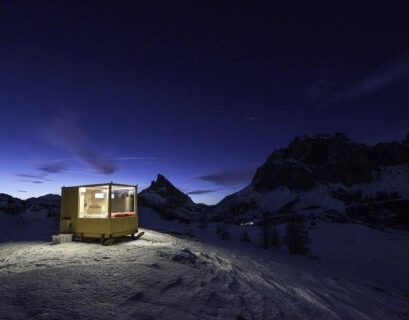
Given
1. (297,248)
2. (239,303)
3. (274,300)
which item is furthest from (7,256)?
(297,248)

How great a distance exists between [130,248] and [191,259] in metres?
3.61

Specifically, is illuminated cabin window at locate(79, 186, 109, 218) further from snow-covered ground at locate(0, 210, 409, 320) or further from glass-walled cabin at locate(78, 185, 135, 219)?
snow-covered ground at locate(0, 210, 409, 320)

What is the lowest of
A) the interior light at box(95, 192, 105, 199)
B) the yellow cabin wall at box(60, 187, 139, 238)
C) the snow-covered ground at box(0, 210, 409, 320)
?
the snow-covered ground at box(0, 210, 409, 320)

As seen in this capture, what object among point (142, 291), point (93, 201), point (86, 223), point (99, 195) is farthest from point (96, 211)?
point (142, 291)

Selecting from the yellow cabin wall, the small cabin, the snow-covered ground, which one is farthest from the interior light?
the snow-covered ground

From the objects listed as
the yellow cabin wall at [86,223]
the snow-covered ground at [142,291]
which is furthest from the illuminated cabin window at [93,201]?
the snow-covered ground at [142,291]

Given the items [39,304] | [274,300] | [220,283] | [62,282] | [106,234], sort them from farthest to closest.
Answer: [106,234] → [220,283] → [274,300] → [62,282] → [39,304]

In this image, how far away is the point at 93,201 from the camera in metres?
19.1

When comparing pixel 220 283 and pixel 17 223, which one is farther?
pixel 17 223

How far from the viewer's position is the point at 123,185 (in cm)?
1878

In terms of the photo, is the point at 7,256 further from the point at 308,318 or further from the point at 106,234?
the point at 308,318

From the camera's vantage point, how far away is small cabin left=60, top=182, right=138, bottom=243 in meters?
17.5

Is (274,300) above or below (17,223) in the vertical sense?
below

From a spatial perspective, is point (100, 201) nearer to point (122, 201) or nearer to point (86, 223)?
point (122, 201)
